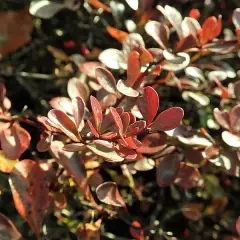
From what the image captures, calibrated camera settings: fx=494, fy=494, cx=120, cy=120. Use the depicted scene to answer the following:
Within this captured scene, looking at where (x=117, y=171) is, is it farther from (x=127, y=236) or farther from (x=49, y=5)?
(x=49, y=5)

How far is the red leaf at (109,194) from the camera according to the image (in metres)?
0.89

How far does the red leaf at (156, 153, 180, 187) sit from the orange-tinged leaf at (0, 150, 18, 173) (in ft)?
0.91

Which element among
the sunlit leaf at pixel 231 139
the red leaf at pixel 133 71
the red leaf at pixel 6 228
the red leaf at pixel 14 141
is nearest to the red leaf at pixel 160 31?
the red leaf at pixel 133 71

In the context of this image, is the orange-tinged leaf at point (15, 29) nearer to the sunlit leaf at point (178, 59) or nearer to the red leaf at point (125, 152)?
the sunlit leaf at point (178, 59)

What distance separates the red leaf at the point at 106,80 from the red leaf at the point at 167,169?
0.57 feet

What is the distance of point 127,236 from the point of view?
124 cm

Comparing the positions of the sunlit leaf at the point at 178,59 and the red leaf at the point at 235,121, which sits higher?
the sunlit leaf at the point at 178,59

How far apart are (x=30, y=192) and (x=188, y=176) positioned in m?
0.32

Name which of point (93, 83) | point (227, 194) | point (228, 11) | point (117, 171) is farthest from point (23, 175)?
point (228, 11)

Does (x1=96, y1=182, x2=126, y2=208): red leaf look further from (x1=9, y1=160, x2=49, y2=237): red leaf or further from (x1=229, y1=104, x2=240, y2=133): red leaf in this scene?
(x1=229, y1=104, x2=240, y2=133): red leaf

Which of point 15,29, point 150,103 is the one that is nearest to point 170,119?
point 150,103

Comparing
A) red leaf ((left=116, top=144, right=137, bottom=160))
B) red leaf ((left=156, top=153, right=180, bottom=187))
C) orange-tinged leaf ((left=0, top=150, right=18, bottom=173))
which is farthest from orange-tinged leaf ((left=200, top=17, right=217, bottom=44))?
orange-tinged leaf ((left=0, top=150, right=18, bottom=173))

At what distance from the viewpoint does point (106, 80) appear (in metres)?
0.89

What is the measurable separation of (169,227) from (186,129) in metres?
0.40
